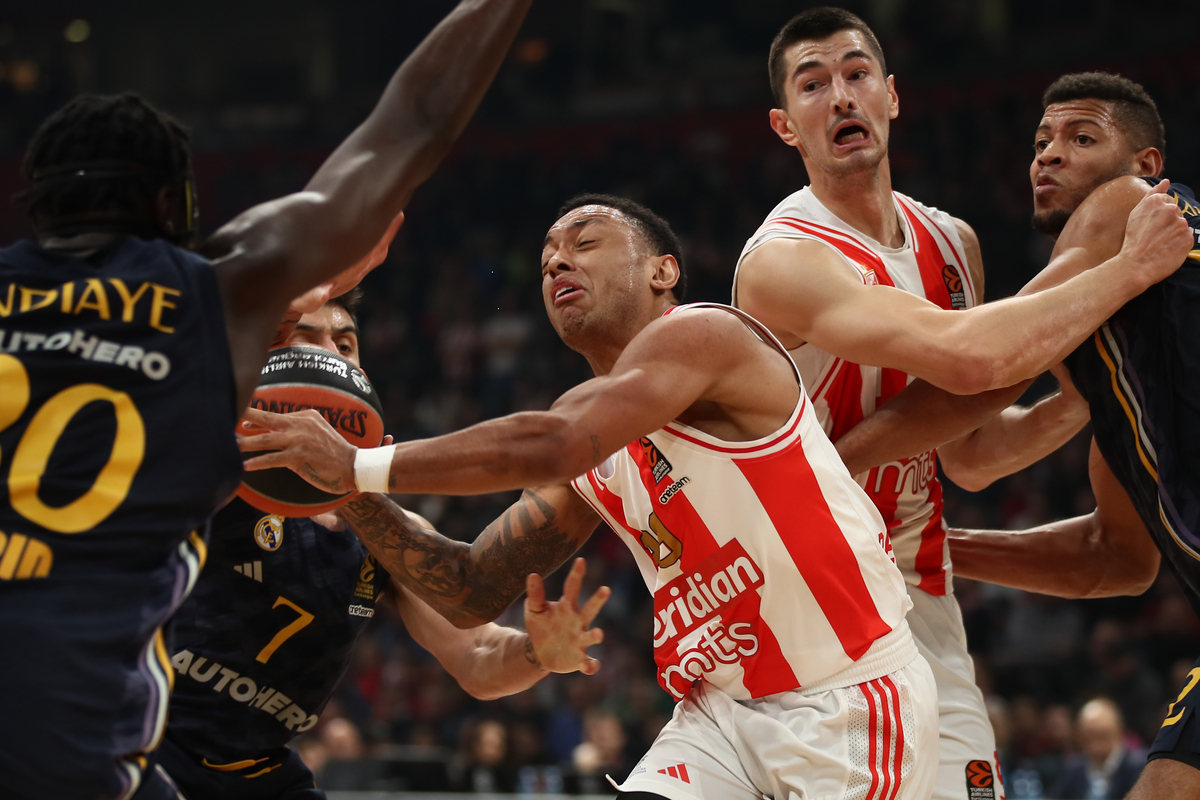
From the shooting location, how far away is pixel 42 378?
2.33m

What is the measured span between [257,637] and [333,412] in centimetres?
88

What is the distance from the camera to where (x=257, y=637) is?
4051 mm

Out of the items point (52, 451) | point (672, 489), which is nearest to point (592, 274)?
point (672, 489)

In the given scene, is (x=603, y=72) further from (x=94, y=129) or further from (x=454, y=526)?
(x=94, y=129)

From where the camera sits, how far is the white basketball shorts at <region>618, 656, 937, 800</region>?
10.9 ft

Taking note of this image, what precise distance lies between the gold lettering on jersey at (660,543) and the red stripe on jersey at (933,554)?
113 centimetres

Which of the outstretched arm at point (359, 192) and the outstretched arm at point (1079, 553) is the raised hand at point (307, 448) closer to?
the outstretched arm at point (359, 192)

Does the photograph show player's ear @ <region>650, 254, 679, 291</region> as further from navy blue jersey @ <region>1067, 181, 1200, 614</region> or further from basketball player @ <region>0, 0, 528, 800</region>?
basketball player @ <region>0, 0, 528, 800</region>

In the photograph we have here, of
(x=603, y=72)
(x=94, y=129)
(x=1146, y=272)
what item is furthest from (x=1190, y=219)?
(x=603, y=72)

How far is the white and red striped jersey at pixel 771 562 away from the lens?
341 cm

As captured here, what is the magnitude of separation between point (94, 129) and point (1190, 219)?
3.07 meters

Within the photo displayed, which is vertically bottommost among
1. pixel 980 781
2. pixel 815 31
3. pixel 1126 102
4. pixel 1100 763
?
pixel 1100 763

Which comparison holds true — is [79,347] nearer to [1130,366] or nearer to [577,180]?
[1130,366]

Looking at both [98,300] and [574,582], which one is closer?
[98,300]
